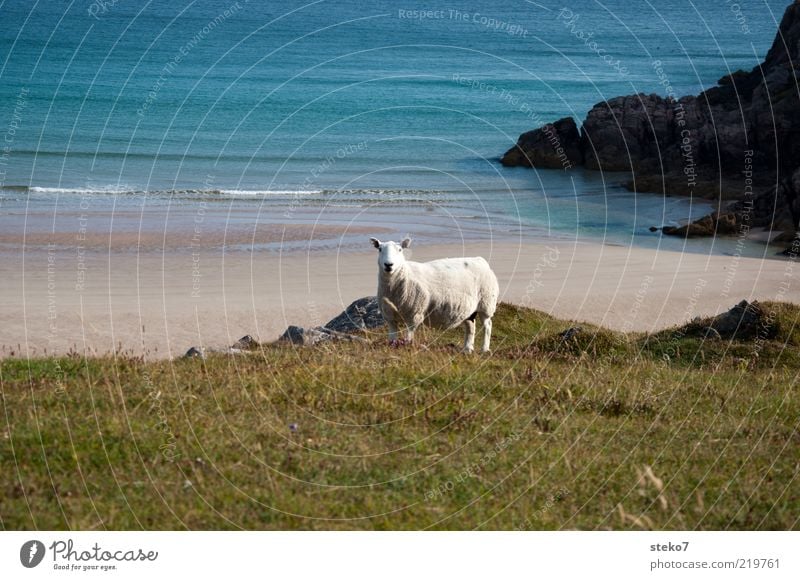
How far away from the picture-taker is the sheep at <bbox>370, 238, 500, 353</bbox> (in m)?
17.3

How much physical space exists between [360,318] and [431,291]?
464 cm

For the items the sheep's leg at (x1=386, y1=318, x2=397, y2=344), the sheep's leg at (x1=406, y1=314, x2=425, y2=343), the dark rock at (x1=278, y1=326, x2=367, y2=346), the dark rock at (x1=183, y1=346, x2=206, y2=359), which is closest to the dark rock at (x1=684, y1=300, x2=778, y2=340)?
the sheep's leg at (x1=406, y1=314, x2=425, y2=343)

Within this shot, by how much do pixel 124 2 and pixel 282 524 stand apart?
170m

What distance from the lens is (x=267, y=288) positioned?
3206cm

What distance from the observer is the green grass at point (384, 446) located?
8.75m

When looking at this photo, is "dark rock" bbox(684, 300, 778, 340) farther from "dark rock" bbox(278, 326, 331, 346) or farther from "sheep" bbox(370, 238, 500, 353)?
"dark rock" bbox(278, 326, 331, 346)

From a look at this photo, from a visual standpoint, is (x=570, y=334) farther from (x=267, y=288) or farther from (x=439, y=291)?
(x=267, y=288)

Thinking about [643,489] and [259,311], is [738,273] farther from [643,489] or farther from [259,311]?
[643,489]

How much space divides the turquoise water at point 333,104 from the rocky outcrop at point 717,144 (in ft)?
10.00

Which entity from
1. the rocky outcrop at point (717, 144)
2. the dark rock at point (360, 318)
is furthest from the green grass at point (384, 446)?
the rocky outcrop at point (717, 144)

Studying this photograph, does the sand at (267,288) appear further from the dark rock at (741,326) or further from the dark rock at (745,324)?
the dark rock at (745,324)

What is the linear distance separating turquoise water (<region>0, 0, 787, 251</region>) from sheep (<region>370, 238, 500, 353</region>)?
523 cm

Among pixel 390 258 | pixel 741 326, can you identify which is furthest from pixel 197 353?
pixel 741 326

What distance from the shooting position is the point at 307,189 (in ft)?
191
